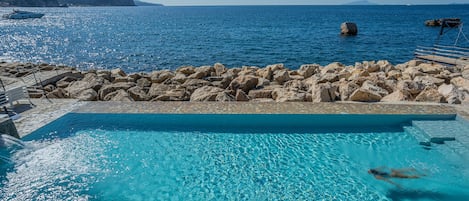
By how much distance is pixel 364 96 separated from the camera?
8.40 meters

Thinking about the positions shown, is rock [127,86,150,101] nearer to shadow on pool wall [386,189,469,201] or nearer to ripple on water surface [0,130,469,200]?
ripple on water surface [0,130,469,200]

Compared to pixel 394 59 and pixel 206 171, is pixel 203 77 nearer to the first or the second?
pixel 206 171

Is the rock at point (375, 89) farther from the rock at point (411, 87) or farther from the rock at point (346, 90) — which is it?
the rock at point (411, 87)

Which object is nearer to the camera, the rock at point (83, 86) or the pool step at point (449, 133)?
the pool step at point (449, 133)

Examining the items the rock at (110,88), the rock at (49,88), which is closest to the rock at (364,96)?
the rock at (110,88)

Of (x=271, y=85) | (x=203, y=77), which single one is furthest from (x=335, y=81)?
(x=203, y=77)

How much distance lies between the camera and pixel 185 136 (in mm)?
7102

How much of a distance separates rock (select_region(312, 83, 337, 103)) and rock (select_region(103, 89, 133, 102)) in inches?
197

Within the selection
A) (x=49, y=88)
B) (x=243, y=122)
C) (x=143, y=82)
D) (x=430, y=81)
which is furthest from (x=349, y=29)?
(x=49, y=88)

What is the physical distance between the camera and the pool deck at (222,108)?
734 cm

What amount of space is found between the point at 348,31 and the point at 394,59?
54.7ft

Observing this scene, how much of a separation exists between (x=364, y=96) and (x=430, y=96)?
1.68 m

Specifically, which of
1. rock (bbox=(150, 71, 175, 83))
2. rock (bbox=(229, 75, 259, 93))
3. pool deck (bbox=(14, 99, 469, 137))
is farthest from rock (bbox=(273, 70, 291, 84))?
rock (bbox=(150, 71, 175, 83))

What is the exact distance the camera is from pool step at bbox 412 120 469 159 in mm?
Answer: 6215
